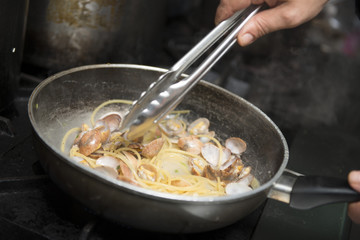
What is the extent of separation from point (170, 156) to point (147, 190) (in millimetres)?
421

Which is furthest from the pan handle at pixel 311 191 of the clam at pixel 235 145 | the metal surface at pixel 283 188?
the clam at pixel 235 145

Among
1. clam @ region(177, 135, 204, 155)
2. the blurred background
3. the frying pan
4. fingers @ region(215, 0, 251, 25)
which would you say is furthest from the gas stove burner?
fingers @ region(215, 0, 251, 25)

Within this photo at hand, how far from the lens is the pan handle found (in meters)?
0.75

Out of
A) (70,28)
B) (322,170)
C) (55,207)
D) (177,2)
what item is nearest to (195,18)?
(177,2)

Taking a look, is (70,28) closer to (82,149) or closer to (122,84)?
(122,84)

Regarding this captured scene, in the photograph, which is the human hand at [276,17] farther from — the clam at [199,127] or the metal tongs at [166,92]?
the clam at [199,127]

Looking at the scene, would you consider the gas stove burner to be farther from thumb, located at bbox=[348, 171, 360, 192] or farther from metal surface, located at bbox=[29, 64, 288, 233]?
thumb, located at bbox=[348, 171, 360, 192]

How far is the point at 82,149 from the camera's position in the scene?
2.98ft

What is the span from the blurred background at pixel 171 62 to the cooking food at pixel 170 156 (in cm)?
11

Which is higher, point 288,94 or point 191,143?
point 191,143

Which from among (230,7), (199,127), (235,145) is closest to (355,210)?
(235,145)

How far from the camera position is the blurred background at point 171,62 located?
93 centimetres

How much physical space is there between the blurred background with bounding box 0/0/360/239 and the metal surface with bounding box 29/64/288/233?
0.37ft

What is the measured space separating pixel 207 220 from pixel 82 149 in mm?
388
